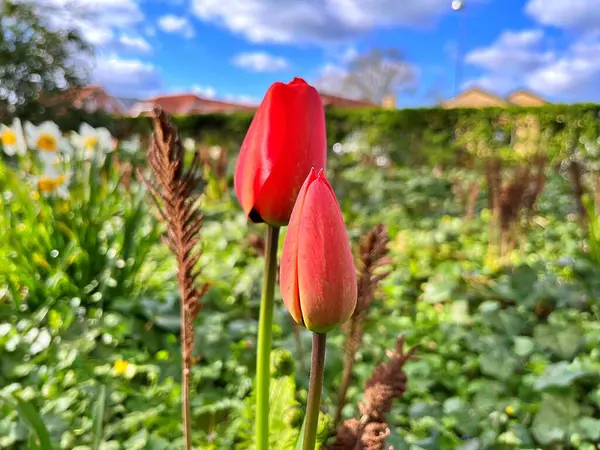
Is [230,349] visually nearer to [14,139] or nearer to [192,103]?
[14,139]

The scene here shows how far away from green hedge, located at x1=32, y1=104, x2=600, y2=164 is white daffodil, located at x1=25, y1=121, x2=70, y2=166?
22.3 feet

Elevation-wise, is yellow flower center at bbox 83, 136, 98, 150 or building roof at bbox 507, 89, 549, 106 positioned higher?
building roof at bbox 507, 89, 549, 106

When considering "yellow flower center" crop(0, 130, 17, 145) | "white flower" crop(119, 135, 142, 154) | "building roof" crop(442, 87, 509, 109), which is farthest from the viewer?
"building roof" crop(442, 87, 509, 109)

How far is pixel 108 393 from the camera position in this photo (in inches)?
56.9

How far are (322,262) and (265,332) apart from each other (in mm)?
241

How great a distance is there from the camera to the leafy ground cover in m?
1.40

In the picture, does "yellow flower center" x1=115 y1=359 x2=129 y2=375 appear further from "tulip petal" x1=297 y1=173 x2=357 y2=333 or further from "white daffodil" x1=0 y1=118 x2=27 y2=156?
"white daffodil" x1=0 y1=118 x2=27 y2=156

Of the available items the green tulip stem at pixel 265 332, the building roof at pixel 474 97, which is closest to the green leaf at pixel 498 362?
the green tulip stem at pixel 265 332

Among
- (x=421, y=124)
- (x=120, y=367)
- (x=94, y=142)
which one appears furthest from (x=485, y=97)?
(x=120, y=367)

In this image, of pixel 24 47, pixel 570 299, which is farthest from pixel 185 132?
pixel 570 299

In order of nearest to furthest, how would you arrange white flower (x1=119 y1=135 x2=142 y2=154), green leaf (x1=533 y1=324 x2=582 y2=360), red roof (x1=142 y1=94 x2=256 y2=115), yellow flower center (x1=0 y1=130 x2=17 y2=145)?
1. green leaf (x1=533 y1=324 x2=582 y2=360)
2. yellow flower center (x1=0 y1=130 x2=17 y2=145)
3. white flower (x1=119 y1=135 x2=142 y2=154)
4. red roof (x1=142 y1=94 x2=256 y2=115)

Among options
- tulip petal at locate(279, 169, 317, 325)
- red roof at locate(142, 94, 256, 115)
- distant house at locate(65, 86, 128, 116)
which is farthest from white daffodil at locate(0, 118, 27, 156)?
red roof at locate(142, 94, 256, 115)

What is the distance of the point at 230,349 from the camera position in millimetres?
1810

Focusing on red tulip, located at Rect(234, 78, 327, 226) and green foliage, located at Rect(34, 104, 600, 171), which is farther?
green foliage, located at Rect(34, 104, 600, 171)
